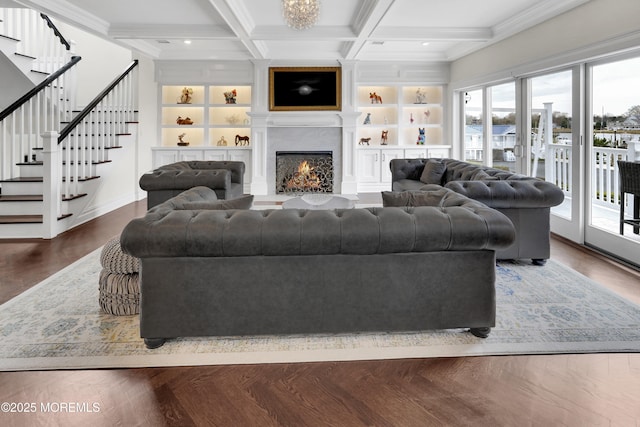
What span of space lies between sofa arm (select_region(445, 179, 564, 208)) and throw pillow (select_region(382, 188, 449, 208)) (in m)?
0.70

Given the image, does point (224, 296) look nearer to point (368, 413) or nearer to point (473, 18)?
point (368, 413)

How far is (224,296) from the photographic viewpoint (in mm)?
2312

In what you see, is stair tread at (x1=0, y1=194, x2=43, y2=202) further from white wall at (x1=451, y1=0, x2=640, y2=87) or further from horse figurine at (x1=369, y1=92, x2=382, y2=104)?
white wall at (x1=451, y1=0, x2=640, y2=87)

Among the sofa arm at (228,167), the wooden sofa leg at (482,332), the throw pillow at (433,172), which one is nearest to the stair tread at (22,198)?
the sofa arm at (228,167)

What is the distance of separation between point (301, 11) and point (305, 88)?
4525 mm

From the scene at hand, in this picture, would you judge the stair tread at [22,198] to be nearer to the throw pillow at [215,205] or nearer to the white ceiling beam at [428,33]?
the throw pillow at [215,205]

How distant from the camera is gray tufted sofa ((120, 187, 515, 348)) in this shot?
7.36 ft

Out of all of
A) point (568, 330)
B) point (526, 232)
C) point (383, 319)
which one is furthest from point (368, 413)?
point (526, 232)

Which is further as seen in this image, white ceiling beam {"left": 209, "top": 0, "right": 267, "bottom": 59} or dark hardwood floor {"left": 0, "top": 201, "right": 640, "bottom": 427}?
white ceiling beam {"left": 209, "top": 0, "right": 267, "bottom": 59}

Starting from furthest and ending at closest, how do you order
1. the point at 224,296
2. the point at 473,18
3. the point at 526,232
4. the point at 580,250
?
the point at 473,18
the point at 580,250
the point at 526,232
the point at 224,296

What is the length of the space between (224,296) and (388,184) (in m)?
7.13

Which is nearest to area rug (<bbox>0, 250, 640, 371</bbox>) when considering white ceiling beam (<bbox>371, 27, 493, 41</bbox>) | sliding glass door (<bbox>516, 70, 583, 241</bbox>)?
sliding glass door (<bbox>516, 70, 583, 241</bbox>)

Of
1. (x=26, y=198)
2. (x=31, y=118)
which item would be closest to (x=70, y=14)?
(x=31, y=118)

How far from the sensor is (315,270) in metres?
2.33
